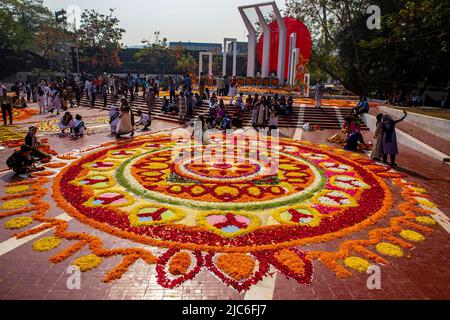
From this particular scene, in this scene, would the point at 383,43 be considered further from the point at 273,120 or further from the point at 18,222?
the point at 18,222

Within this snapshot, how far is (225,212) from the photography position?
21.1 feet

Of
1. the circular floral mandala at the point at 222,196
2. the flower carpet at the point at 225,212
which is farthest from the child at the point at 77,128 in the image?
the circular floral mandala at the point at 222,196

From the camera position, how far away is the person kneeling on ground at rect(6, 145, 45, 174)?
8.44m

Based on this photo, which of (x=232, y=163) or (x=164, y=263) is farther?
(x=232, y=163)

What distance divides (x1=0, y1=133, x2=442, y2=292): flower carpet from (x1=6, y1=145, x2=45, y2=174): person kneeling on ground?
0.50m

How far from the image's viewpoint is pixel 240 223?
19.6 feet

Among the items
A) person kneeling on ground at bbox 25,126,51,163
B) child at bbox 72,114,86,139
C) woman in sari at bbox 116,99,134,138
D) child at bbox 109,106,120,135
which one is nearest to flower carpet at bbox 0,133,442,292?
person kneeling on ground at bbox 25,126,51,163

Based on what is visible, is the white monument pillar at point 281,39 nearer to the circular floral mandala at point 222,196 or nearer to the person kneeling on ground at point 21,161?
the circular floral mandala at point 222,196

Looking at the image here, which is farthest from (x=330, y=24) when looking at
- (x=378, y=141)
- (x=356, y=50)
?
(x=378, y=141)

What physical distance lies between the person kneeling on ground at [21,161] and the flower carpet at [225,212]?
1.64ft
